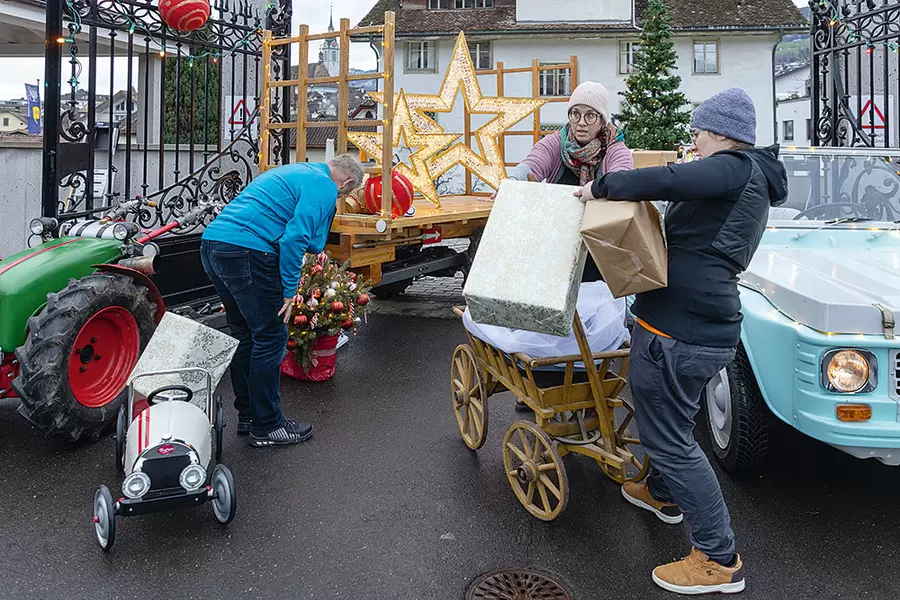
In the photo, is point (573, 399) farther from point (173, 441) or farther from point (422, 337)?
point (422, 337)

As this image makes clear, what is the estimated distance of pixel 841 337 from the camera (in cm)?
323

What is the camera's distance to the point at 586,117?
3.94m

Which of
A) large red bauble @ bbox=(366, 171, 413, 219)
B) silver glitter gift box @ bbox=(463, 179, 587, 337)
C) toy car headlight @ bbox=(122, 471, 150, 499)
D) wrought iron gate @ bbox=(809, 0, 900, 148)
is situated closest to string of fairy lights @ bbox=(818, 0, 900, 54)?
wrought iron gate @ bbox=(809, 0, 900, 148)

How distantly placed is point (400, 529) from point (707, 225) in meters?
2.00

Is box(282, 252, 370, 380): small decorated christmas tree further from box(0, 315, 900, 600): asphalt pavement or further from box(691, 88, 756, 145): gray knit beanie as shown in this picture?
box(691, 88, 756, 145): gray knit beanie

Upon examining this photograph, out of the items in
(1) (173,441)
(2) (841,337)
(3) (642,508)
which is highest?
(2) (841,337)

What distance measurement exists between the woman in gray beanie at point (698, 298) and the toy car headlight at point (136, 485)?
7.18 ft

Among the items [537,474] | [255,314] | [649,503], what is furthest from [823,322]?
[255,314]

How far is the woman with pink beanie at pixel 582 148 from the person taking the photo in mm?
3893

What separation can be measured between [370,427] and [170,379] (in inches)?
57.4

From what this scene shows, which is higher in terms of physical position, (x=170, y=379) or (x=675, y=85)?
(x=675, y=85)

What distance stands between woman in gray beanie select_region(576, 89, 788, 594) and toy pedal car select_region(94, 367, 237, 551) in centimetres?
199

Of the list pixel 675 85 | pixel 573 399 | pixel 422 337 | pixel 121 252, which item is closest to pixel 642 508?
pixel 573 399

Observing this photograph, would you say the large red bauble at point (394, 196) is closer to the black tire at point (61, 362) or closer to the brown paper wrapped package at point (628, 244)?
the black tire at point (61, 362)
